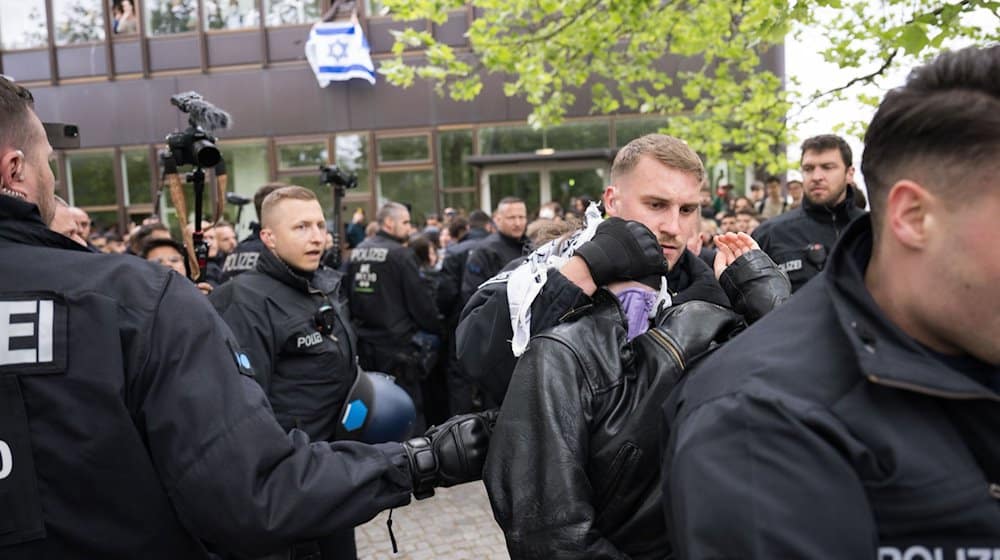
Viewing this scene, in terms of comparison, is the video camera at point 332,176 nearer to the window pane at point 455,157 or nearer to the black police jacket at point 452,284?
the black police jacket at point 452,284

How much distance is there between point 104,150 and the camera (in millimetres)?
16750

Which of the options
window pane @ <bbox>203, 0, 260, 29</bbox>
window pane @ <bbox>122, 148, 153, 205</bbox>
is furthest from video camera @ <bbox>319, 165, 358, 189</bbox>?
window pane @ <bbox>122, 148, 153, 205</bbox>

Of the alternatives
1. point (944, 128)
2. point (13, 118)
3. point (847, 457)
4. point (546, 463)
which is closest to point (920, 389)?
point (847, 457)

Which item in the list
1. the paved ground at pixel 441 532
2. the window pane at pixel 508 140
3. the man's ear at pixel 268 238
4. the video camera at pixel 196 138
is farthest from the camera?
the window pane at pixel 508 140

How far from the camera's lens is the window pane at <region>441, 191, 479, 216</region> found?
15641 millimetres

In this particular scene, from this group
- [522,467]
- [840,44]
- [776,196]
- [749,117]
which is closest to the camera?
[522,467]

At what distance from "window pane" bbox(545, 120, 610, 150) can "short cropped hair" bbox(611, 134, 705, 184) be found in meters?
12.7

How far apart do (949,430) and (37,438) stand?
67.6 inches

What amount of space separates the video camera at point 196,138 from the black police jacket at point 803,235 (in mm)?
3505

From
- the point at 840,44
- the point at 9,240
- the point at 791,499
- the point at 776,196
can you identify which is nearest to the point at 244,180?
the point at 776,196

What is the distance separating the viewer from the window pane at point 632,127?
48.6ft

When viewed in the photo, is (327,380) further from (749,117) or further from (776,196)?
(776,196)

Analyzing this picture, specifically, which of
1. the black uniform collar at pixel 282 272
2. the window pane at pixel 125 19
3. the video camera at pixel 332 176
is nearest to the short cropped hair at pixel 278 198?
the black uniform collar at pixel 282 272

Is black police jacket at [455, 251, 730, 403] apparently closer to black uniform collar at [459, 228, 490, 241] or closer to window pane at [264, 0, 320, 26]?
black uniform collar at [459, 228, 490, 241]
